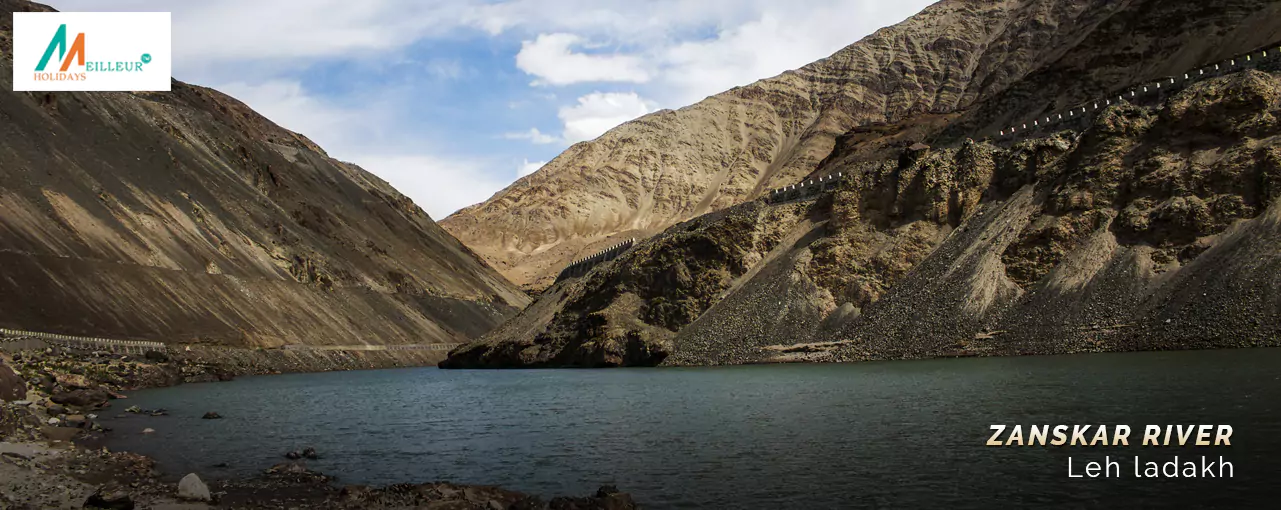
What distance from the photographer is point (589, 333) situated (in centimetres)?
9038

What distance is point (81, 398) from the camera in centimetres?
4488

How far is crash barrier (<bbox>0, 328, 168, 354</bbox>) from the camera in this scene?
68.3 m

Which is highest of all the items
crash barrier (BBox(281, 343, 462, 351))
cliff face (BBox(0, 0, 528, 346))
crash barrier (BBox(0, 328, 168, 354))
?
cliff face (BBox(0, 0, 528, 346))

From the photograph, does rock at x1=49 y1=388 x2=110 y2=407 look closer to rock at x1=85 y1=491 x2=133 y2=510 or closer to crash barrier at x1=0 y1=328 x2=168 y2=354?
crash barrier at x1=0 y1=328 x2=168 y2=354

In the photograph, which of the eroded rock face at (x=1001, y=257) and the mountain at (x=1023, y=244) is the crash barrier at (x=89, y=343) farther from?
the eroded rock face at (x=1001, y=257)

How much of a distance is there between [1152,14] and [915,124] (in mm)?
44123

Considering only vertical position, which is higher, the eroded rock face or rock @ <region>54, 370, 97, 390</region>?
the eroded rock face

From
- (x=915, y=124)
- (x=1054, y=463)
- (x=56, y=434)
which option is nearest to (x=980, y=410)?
(x=1054, y=463)

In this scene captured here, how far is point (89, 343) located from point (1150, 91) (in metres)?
86.9

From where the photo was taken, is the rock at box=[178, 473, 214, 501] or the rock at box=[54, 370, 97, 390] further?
the rock at box=[54, 370, 97, 390]

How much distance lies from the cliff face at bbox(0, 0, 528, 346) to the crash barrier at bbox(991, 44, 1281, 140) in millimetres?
79418

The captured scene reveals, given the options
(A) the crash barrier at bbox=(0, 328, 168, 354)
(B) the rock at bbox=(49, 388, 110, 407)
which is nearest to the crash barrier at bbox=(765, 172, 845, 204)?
(A) the crash barrier at bbox=(0, 328, 168, 354)

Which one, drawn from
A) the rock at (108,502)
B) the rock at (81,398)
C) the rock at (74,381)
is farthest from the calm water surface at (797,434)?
the rock at (108,502)

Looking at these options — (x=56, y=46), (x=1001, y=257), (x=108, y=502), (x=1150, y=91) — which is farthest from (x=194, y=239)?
(x=1150, y=91)
